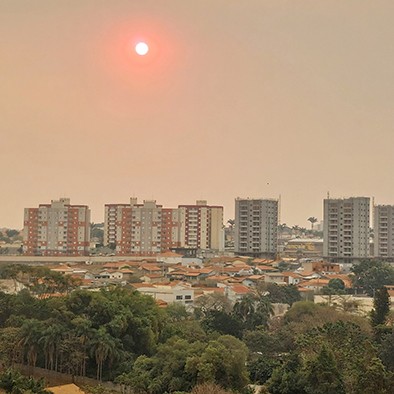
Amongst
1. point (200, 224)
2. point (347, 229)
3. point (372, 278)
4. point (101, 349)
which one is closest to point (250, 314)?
point (101, 349)

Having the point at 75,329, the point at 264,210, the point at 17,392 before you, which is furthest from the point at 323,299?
the point at 264,210

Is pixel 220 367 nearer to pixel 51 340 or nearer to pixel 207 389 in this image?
pixel 207 389

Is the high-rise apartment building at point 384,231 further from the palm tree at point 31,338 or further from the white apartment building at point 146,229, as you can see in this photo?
the palm tree at point 31,338

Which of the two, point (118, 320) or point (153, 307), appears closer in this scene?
point (118, 320)

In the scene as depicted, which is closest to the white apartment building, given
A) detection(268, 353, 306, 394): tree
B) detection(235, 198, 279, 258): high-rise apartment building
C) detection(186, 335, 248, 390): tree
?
detection(235, 198, 279, 258): high-rise apartment building

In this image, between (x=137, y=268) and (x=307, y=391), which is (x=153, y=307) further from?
(x=137, y=268)

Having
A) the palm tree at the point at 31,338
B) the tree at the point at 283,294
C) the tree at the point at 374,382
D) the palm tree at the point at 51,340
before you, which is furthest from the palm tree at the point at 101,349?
the tree at the point at 283,294

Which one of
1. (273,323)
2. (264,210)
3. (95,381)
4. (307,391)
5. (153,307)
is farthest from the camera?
(264,210)
